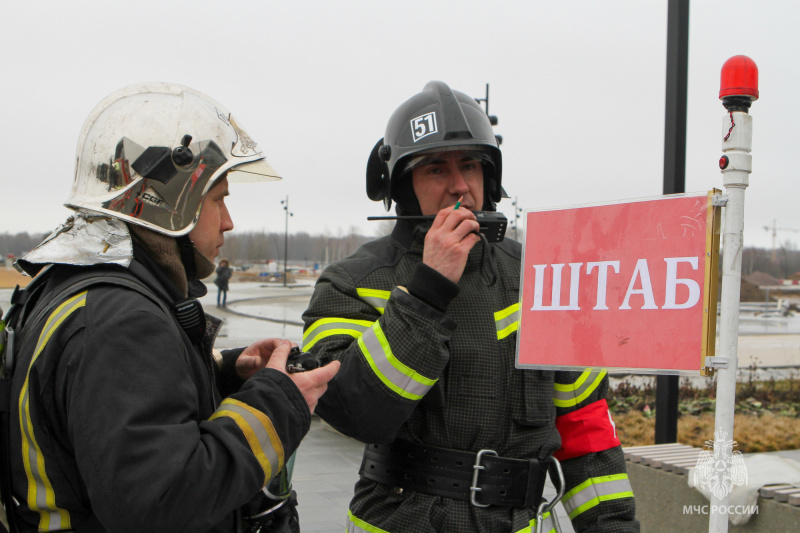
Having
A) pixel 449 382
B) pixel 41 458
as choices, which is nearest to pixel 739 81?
pixel 449 382

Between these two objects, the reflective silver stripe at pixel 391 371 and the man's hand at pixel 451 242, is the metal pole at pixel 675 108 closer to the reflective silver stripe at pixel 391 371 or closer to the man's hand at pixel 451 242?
the man's hand at pixel 451 242

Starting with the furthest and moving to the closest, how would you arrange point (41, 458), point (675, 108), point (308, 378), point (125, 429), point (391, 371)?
point (675, 108), point (391, 371), point (308, 378), point (41, 458), point (125, 429)

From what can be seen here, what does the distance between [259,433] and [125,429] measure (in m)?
0.29

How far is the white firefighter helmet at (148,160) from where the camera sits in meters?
1.69

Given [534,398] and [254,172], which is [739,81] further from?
[254,172]

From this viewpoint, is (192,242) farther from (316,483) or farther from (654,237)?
(316,483)

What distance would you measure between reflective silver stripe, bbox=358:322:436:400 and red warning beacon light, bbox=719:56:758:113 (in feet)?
3.42

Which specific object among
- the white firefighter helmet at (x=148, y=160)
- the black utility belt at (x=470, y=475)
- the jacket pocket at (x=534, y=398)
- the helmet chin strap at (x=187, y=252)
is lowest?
the black utility belt at (x=470, y=475)

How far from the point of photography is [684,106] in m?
4.50

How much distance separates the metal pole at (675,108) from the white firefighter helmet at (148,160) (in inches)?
136

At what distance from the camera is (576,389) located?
2.25 metres

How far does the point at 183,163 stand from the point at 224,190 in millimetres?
160

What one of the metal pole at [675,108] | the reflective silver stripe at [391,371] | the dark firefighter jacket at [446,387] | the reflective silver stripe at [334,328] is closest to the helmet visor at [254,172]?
the dark firefighter jacket at [446,387]

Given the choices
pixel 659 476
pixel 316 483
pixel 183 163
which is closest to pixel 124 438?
pixel 183 163
